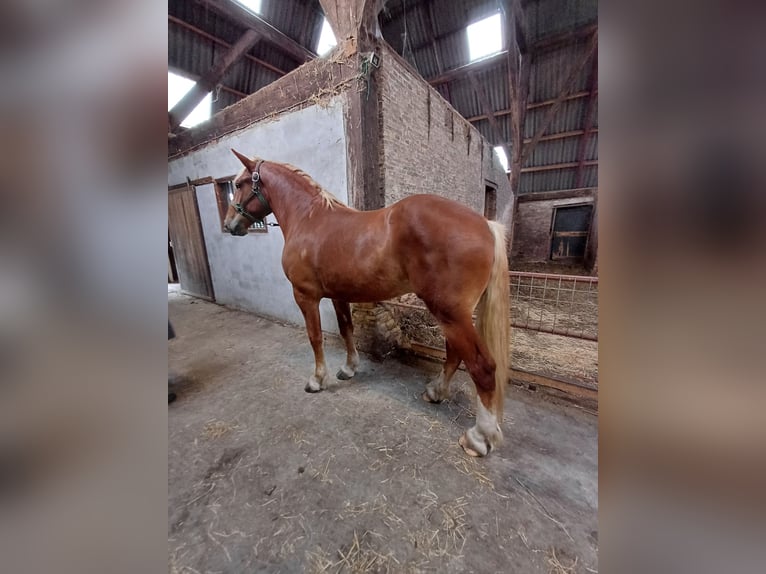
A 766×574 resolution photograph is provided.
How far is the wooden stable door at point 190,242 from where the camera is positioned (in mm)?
4934

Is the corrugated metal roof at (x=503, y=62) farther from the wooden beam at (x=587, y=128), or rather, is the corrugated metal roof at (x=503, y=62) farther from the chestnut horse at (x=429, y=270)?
the chestnut horse at (x=429, y=270)

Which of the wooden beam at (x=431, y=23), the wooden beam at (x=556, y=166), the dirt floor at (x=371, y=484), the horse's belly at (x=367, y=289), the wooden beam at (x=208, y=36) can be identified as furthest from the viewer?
the wooden beam at (x=556, y=166)

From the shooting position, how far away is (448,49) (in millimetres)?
7906

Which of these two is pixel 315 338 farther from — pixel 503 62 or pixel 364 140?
pixel 503 62

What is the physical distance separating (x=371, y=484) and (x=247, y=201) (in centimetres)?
218

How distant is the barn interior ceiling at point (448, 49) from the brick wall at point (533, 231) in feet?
8.36

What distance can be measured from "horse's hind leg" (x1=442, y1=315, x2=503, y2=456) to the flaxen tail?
52 millimetres

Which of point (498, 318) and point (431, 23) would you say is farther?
point (431, 23)

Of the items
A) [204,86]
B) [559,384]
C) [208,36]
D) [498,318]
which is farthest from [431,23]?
[559,384]

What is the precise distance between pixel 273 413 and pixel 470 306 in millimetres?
1434

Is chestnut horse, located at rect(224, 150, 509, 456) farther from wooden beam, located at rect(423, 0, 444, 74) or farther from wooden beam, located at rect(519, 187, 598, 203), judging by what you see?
wooden beam, located at rect(519, 187, 598, 203)

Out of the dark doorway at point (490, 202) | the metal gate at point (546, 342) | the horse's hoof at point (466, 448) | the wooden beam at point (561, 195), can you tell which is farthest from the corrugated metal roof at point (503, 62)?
the horse's hoof at point (466, 448)
